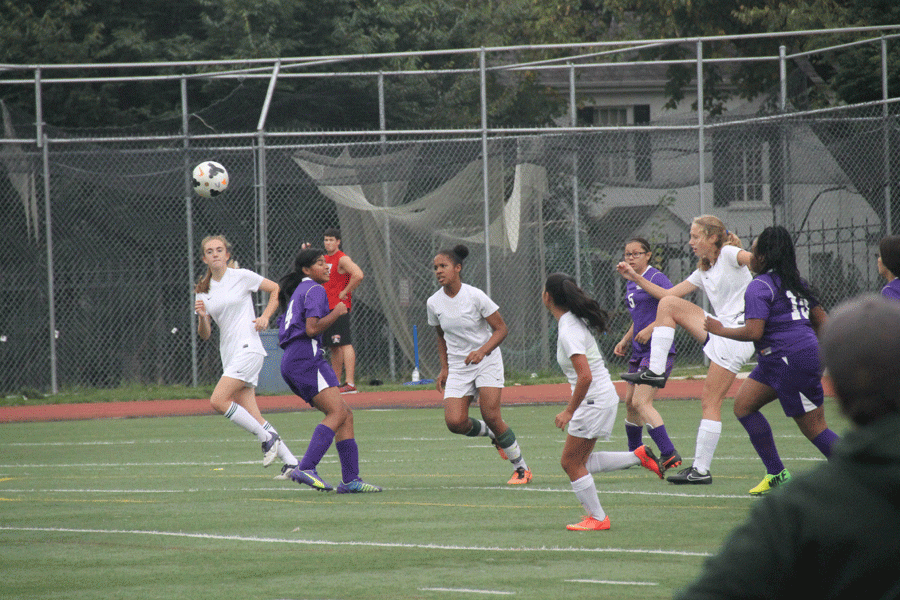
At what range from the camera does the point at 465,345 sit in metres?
9.76

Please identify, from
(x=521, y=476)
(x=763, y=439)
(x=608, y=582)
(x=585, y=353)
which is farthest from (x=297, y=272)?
(x=608, y=582)

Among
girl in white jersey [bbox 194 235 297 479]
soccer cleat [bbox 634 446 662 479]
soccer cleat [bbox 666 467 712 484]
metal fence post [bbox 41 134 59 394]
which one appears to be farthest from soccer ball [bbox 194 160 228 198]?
soccer cleat [bbox 666 467 712 484]

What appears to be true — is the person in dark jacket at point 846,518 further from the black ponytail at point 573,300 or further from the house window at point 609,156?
the house window at point 609,156

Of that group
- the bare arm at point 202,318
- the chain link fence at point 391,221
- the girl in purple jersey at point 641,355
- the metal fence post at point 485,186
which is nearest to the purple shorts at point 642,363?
the girl in purple jersey at point 641,355

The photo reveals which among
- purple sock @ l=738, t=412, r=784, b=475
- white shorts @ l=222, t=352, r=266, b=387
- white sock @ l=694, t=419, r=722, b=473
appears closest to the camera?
purple sock @ l=738, t=412, r=784, b=475

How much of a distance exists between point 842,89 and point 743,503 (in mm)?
14582

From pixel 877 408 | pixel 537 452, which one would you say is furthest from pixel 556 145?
pixel 877 408

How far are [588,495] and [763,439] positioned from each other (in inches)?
69.0

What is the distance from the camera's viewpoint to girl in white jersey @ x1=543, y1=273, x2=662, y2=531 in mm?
7117

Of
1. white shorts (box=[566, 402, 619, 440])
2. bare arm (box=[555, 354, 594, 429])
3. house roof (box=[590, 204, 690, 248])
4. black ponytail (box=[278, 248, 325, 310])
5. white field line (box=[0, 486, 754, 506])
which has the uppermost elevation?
house roof (box=[590, 204, 690, 248])

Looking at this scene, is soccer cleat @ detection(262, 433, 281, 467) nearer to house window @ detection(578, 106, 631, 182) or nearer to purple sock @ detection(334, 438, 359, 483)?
purple sock @ detection(334, 438, 359, 483)

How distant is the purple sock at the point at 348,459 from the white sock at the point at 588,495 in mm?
2581

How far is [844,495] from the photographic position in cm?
202

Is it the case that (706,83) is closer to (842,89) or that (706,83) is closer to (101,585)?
(842,89)
